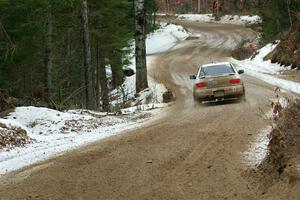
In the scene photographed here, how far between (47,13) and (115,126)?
4.82 meters

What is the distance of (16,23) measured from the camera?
52.1 feet

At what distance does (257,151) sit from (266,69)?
22.6 metres

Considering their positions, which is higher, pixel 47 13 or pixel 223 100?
pixel 47 13

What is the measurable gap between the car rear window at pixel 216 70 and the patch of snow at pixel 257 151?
27.7 feet

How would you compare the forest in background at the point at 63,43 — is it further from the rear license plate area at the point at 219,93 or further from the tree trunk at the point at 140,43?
the rear license plate area at the point at 219,93

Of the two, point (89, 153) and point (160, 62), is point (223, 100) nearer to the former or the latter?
point (89, 153)

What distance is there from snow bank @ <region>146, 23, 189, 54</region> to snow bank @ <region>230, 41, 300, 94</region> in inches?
636

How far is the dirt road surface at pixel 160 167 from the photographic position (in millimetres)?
7207

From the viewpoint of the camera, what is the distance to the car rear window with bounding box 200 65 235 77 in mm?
18797

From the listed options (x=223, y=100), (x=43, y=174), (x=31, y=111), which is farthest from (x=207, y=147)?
(x=223, y=100)

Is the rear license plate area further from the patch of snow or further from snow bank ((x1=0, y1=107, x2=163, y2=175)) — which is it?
the patch of snow

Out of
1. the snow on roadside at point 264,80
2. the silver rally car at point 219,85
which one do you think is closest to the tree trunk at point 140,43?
the snow on roadside at point 264,80

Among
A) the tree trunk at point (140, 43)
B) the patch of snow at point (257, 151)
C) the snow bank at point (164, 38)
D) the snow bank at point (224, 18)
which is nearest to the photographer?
the patch of snow at point (257, 151)

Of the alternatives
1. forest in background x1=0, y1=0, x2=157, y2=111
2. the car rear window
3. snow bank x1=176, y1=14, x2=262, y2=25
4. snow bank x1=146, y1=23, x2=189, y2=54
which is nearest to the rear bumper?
the car rear window
